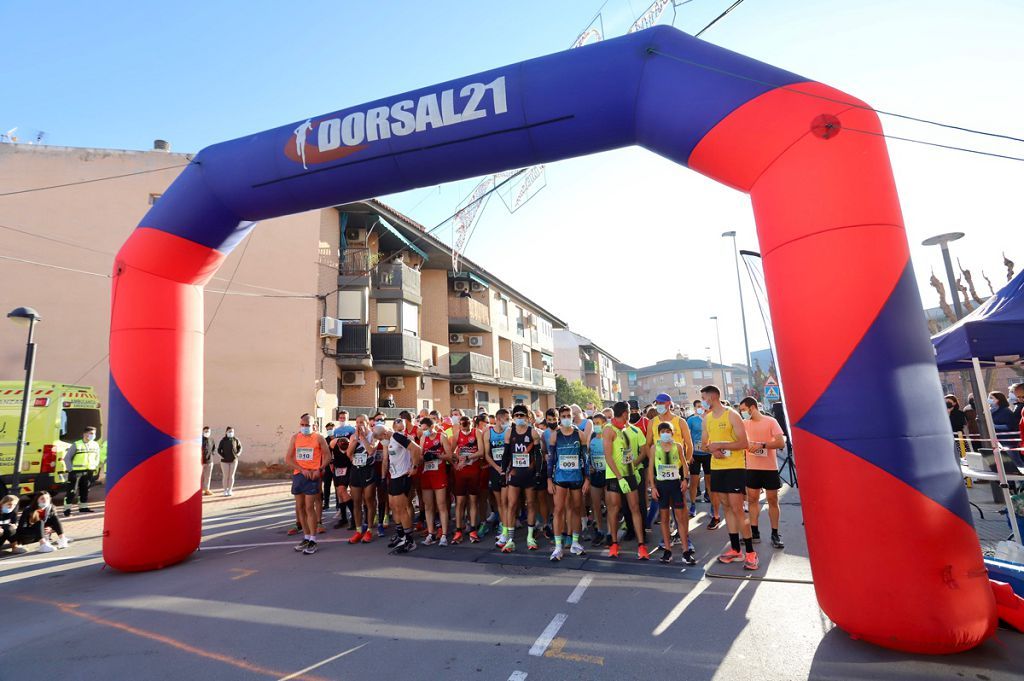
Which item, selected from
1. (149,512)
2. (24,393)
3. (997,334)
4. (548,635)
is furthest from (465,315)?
(548,635)

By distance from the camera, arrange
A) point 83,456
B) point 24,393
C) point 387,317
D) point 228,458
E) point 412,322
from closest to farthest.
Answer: point 24,393, point 83,456, point 228,458, point 387,317, point 412,322

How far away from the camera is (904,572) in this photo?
3.43 metres

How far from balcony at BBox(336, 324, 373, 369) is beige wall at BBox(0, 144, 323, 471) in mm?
1298

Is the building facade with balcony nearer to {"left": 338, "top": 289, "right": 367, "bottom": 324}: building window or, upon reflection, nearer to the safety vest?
{"left": 338, "top": 289, "right": 367, "bottom": 324}: building window

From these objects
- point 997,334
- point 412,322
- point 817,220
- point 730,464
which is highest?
point 412,322

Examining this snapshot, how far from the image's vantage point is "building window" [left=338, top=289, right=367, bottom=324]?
1981 centimetres

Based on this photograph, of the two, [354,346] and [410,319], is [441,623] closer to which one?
[354,346]

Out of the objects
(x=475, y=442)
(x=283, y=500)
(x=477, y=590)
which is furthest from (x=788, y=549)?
(x=283, y=500)

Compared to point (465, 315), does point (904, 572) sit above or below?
below

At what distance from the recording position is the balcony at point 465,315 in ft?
92.7

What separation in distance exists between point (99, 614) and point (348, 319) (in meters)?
15.4

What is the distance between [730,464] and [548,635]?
3124 millimetres

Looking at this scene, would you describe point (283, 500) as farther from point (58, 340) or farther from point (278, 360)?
point (58, 340)

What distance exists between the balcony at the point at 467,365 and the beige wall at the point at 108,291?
33.5 ft
